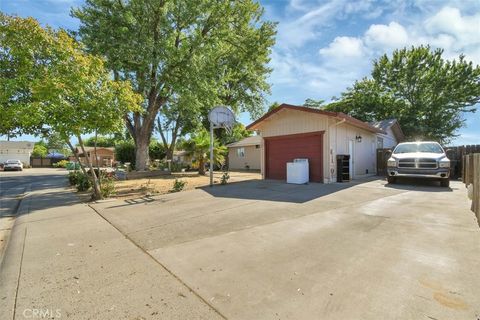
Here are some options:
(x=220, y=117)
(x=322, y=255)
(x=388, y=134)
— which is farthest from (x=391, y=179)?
(x=388, y=134)

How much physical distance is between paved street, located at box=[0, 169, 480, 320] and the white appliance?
17.2 feet

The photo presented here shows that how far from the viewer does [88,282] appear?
306 centimetres

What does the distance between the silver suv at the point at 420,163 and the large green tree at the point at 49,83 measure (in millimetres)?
11187

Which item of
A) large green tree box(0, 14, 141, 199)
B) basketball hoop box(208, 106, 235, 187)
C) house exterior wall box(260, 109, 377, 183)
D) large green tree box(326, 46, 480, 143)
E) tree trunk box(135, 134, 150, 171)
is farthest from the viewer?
large green tree box(326, 46, 480, 143)

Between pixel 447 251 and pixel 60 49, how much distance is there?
10416mm

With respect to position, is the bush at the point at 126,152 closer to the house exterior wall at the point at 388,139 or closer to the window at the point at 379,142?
the window at the point at 379,142

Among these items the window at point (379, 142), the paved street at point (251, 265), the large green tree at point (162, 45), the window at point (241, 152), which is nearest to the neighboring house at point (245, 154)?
the window at point (241, 152)

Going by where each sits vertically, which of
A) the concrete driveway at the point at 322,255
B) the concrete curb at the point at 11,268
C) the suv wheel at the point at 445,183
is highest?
the suv wheel at the point at 445,183

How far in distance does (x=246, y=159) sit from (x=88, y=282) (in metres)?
25.1

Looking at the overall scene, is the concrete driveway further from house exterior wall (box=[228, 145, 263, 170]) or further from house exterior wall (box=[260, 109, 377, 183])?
house exterior wall (box=[228, 145, 263, 170])

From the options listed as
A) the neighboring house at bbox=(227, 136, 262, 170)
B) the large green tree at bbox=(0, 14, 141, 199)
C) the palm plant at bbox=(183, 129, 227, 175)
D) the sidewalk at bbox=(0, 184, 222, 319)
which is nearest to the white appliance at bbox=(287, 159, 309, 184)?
the palm plant at bbox=(183, 129, 227, 175)

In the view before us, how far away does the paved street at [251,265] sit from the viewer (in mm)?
2486

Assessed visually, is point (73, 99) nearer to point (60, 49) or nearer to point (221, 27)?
point (60, 49)
